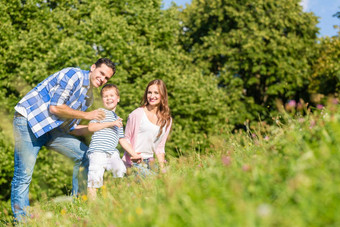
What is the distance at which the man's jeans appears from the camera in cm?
504

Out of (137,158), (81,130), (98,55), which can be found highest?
(98,55)

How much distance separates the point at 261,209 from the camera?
1.73 m

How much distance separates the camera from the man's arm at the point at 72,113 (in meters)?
5.01

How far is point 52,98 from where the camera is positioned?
5.11 meters

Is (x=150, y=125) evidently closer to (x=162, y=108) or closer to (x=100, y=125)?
(x=162, y=108)

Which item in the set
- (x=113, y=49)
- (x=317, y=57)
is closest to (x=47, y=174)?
(x=113, y=49)

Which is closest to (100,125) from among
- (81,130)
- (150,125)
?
(81,130)

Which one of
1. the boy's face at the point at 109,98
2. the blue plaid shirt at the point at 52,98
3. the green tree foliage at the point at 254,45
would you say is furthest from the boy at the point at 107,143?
the green tree foliage at the point at 254,45

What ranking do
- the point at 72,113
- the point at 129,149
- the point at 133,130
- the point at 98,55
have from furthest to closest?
1. the point at 98,55
2. the point at 133,130
3. the point at 129,149
4. the point at 72,113

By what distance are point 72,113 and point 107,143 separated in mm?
637

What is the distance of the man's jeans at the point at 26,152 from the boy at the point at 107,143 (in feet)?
1.04

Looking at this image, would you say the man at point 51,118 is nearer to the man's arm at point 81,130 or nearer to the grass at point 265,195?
the man's arm at point 81,130

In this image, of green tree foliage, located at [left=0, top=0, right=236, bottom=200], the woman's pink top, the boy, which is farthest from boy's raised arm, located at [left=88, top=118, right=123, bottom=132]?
green tree foliage, located at [left=0, top=0, right=236, bottom=200]

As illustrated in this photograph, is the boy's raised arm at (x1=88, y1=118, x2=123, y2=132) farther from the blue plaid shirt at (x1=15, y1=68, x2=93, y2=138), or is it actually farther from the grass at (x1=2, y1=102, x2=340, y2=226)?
the grass at (x1=2, y1=102, x2=340, y2=226)
